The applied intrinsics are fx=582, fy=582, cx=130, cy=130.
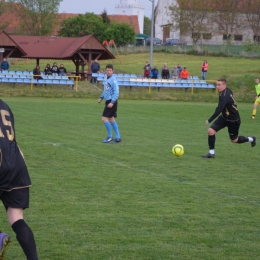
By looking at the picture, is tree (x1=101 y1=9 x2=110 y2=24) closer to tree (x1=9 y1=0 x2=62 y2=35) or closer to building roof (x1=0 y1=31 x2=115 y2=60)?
tree (x1=9 y1=0 x2=62 y2=35)

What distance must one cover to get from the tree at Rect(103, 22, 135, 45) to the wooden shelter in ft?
95.4

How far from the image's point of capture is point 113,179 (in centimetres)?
966

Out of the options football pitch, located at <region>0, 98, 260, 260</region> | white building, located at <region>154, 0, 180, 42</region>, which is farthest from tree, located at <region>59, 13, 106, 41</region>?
football pitch, located at <region>0, 98, 260, 260</region>

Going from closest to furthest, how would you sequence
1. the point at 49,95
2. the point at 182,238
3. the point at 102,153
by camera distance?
the point at 182,238 < the point at 102,153 < the point at 49,95

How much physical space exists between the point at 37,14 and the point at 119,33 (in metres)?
11.0

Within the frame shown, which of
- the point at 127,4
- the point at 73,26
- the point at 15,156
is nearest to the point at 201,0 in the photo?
the point at 73,26

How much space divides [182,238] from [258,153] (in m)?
7.69

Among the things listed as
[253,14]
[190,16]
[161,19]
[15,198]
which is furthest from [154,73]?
[161,19]

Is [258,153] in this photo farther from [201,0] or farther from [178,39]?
[178,39]

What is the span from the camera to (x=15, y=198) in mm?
4949

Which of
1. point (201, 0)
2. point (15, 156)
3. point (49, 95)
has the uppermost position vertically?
point (201, 0)

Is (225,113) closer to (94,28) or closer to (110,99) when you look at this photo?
(110,99)

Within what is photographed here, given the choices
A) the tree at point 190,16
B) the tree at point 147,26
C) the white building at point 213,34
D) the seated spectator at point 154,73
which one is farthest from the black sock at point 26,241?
the tree at point 147,26

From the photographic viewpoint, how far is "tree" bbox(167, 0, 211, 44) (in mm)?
69750
